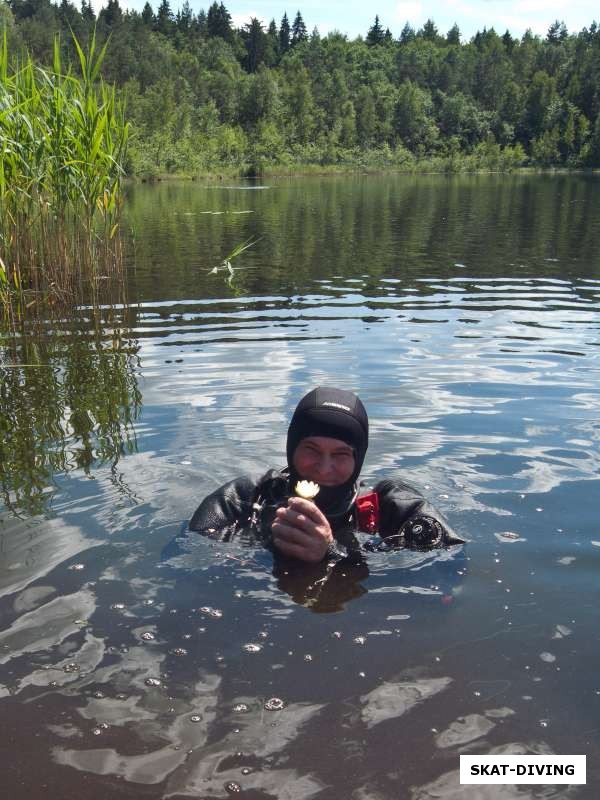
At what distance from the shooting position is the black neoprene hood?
4676 mm

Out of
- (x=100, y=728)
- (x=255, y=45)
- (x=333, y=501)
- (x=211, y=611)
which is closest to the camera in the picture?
(x=100, y=728)

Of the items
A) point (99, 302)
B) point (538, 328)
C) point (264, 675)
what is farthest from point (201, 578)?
point (99, 302)

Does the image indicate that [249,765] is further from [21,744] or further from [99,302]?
[99,302]

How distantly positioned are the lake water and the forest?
5293 centimetres

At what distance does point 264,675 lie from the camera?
357cm

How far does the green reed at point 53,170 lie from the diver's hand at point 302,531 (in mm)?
5575

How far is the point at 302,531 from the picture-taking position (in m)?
4.27

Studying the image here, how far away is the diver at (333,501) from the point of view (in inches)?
184

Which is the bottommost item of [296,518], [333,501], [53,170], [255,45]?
[333,501]

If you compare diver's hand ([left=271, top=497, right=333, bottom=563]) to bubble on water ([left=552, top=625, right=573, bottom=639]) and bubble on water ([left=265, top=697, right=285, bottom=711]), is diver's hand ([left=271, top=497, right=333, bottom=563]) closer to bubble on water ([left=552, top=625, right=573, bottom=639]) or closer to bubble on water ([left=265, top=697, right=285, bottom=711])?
bubble on water ([left=265, top=697, right=285, bottom=711])

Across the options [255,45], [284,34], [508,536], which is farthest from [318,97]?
[508,536]

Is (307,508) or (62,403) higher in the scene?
(307,508)

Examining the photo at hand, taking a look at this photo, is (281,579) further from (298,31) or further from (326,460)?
(298,31)

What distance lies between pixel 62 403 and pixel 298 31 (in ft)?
623
